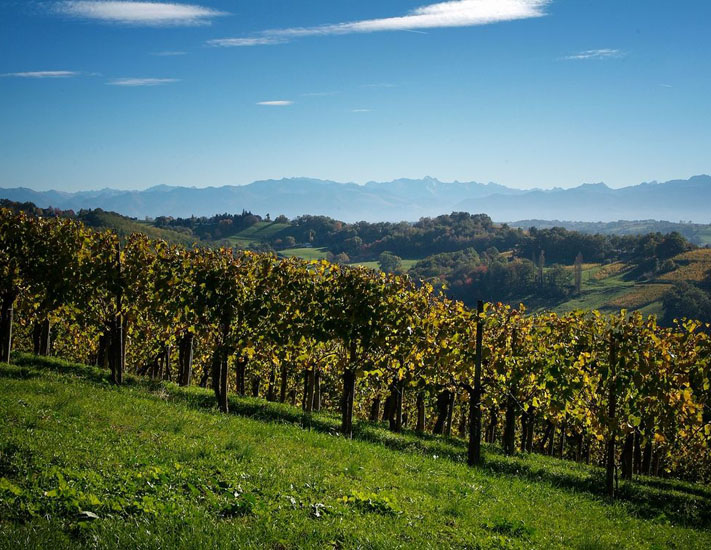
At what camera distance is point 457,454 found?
2556cm

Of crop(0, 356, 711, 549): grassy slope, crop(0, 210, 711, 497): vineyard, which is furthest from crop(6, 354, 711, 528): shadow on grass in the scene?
crop(0, 210, 711, 497): vineyard

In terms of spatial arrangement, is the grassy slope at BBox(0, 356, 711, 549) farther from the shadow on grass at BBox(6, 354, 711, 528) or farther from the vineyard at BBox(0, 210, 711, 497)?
the vineyard at BBox(0, 210, 711, 497)

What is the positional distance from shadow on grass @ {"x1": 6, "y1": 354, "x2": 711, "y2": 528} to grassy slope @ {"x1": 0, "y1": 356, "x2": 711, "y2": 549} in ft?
2.37

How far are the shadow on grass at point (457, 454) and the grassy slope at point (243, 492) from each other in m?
0.72

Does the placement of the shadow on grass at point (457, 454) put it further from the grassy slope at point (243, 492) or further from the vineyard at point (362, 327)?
the vineyard at point (362, 327)

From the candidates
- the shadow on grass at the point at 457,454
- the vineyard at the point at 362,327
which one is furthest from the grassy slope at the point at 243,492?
the vineyard at the point at 362,327

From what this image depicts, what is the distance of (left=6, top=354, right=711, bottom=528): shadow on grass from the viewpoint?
72.3 feet

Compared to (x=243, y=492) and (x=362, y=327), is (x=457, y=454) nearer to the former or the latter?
(x=362, y=327)

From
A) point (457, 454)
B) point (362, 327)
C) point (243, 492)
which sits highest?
point (362, 327)

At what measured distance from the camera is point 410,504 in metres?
13.0

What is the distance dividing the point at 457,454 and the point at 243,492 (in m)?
16.4

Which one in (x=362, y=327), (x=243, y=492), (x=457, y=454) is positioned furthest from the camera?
(x=457, y=454)

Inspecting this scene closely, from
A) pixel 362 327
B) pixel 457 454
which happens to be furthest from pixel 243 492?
pixel 457 454

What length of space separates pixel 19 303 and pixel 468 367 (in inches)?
1019
